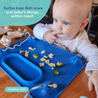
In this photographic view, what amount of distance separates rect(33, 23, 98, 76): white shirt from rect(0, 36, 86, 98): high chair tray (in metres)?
0.03

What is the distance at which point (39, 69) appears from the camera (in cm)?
29

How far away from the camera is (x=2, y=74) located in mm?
287

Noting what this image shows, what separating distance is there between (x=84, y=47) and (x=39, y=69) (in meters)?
0.19

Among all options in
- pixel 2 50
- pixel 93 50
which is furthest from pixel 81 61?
pixel 2 50

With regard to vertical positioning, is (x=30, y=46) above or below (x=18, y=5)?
below

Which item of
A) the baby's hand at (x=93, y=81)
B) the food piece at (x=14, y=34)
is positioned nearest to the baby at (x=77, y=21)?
the baby's hand at (x=93, y=81)

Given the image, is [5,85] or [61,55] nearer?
[5,85]

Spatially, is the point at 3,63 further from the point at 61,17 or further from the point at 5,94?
the point at 61,17

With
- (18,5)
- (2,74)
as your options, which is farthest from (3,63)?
(18,5)

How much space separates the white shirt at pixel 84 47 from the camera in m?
0.29

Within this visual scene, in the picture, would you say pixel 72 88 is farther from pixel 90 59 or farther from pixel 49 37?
pixel 49 37

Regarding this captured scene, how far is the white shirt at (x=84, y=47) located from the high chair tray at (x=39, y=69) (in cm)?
3

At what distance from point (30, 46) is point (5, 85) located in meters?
0.19

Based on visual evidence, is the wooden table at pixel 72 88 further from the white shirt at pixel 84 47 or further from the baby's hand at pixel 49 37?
the baby's hand at pixel 49 37
